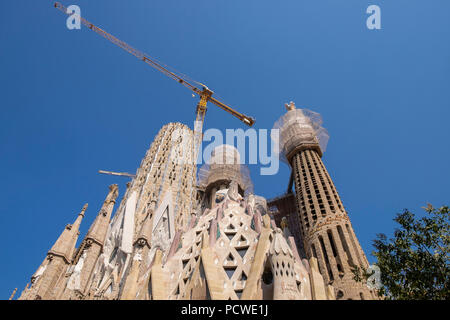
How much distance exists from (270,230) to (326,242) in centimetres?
1561

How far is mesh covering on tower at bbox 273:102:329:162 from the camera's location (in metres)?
35.7

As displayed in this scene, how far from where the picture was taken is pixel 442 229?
1036cm

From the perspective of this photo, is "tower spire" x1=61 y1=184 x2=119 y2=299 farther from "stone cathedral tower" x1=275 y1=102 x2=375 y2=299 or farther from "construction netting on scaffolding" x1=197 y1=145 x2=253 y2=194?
"stone cathedral tower" x1=275 y1=102 x2=375 y2=299

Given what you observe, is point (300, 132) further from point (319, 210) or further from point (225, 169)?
point (319, 210)

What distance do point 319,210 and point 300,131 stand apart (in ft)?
36.2

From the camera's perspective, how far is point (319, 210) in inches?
1101

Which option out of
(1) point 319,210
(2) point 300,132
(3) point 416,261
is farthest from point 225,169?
(3) point 416,261

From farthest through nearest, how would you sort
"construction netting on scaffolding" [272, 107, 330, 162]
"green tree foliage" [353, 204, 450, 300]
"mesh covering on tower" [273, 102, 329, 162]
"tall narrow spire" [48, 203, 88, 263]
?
"construction netting on scaffolding" [272, 107, 330, 162] → "mesh covering on tower" [273, 102, 329, 162] → "tall narrow spire" [48, 203, 88, 263] → "green tree foliage" [353, 204, 450, 300]

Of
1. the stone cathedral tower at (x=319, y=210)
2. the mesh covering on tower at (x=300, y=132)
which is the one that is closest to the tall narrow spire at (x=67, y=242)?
the stone cathedral tower at (x=319, y=210)

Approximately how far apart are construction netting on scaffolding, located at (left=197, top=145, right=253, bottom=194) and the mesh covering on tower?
566cm

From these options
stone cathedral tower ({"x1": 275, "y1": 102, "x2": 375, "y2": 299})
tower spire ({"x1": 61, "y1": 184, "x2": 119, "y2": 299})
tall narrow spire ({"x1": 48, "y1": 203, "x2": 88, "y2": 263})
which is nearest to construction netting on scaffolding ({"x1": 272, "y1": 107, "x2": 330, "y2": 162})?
stone cathedral tower ({"x1": 275, "y1": 102, "x2": 375, "y2": 299})

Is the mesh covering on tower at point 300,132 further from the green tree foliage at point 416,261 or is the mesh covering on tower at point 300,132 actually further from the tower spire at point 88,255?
the green tree foliage at point 416,261

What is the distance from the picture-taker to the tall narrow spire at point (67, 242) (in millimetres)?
19172
